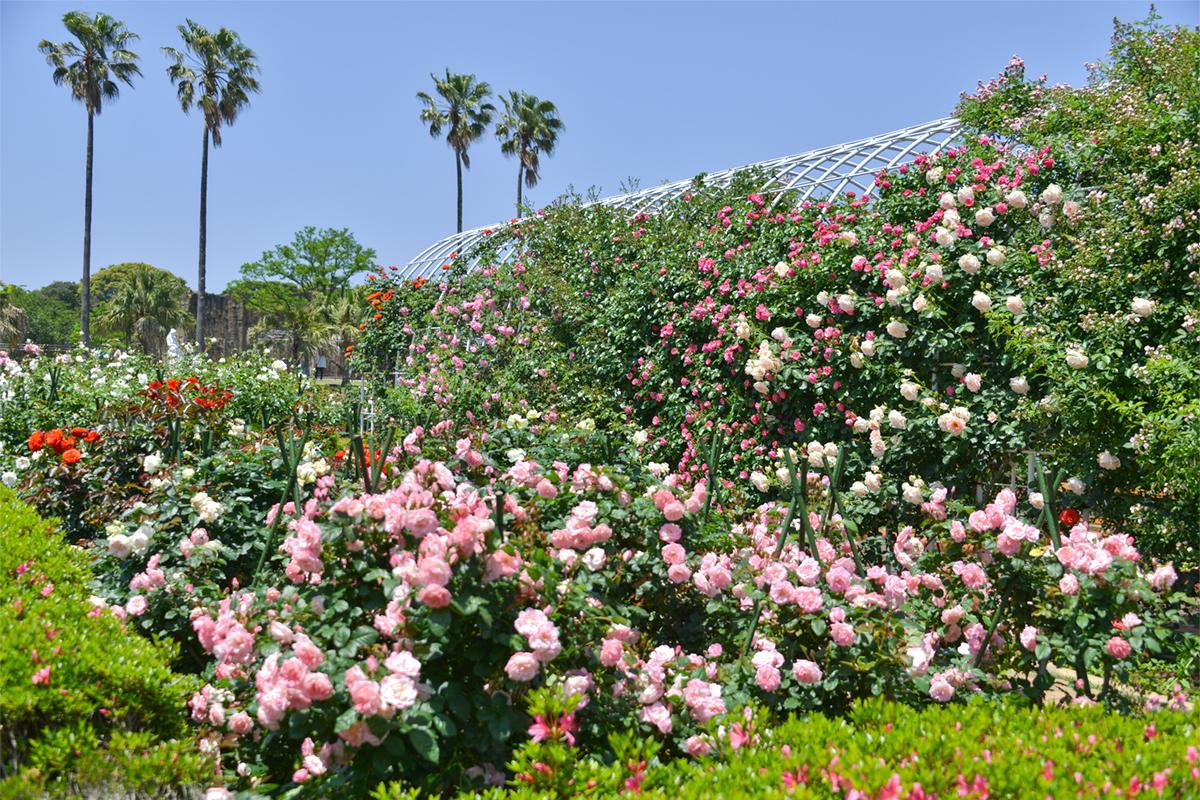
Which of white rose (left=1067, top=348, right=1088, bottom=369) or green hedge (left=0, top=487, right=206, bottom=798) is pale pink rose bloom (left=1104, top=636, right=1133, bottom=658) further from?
green hedge (left=0, top=487, right=206, bottom=798)

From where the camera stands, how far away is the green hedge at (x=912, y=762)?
147 cm

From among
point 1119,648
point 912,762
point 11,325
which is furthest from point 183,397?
point 11,325

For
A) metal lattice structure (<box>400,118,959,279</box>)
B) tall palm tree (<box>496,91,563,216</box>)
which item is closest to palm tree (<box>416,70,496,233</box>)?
tall palm tree (<box>496,91,563,216</box>)

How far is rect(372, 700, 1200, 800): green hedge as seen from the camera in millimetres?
1473

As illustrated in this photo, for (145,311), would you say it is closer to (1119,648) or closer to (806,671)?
(806,671)

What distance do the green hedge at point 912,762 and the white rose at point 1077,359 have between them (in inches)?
72.7

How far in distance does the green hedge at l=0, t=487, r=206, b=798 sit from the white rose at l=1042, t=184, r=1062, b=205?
4.32 metres

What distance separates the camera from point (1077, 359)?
3.41 metres

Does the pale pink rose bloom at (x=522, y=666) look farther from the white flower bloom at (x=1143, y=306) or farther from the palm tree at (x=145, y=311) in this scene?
the palm tree at (x=145, y=311)

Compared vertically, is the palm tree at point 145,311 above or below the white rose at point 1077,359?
above

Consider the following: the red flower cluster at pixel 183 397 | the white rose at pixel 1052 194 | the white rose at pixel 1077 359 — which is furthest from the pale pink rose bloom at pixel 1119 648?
the red flower cluster at pixel 183 397

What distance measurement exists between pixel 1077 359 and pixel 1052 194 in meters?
1.20

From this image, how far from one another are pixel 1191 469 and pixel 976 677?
127 centimetres

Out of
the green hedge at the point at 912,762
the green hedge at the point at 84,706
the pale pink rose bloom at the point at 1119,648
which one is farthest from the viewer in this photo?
the pale pink rose bloom at the point at 1119,648
